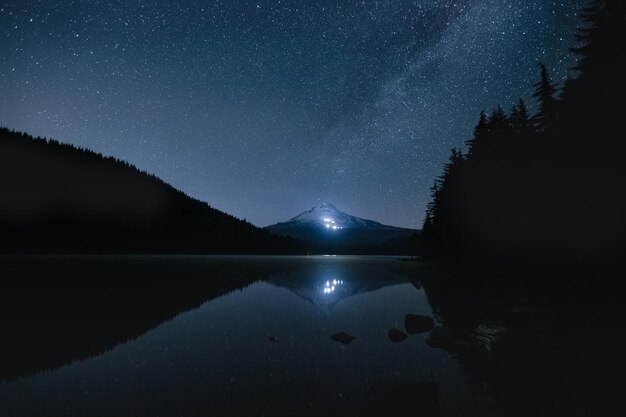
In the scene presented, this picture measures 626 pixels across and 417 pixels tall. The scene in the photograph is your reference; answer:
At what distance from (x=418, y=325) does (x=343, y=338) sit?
16.5ft

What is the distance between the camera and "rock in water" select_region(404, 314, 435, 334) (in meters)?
19.2

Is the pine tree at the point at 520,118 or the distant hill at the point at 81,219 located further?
the distant hill at the point at 81,219

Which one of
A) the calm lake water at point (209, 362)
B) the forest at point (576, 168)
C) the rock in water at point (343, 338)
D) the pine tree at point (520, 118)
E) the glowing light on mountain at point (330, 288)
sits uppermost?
the pine tree at point (520, 118)

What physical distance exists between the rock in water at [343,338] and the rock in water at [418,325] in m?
3.81

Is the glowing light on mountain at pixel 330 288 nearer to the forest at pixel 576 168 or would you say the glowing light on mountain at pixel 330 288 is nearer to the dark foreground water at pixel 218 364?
the dark foreground water at pixel 218 364

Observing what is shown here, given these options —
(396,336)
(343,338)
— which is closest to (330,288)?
(343,338)

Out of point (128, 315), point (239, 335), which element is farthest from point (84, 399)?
point (128, 315)

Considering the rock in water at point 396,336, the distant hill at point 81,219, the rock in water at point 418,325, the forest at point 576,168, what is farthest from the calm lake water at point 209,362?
the distant hill at point 81,219

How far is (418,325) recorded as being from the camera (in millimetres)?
19453

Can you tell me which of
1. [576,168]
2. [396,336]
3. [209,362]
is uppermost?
[576,168]

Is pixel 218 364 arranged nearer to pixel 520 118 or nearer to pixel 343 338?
pixel 343 338

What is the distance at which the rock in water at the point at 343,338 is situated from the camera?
17438 mm

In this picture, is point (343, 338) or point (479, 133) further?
point (479, 133)

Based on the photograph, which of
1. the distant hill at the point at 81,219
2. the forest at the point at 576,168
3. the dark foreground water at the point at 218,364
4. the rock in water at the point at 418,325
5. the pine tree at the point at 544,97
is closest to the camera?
the dark foreground water at the point at 218,364
